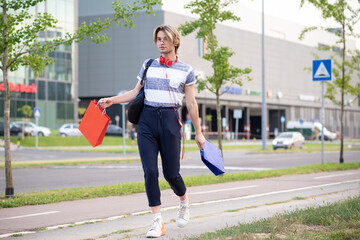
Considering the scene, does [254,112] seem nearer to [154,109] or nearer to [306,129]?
[306,129]

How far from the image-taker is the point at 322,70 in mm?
16953

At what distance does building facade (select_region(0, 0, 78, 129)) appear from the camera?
5550cm

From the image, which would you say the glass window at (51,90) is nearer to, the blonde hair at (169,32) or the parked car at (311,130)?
the parked car at (311,130)

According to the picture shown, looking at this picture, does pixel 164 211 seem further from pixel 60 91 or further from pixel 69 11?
pixel 69 11

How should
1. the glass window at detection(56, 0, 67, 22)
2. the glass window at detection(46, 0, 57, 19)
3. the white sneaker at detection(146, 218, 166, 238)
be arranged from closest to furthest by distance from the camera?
1. the white sneaker at detection(146, 218, 166, 238)
2. the glass window at detection(46, 0, 57, 19)
3. the glass window at detection(56, 0, 67, 22)

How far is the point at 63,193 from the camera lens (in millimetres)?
9820

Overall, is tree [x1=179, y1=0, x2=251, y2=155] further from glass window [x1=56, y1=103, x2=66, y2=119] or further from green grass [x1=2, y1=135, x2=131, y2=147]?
glass window [x1=56, y1=103, x2=66, y2=119]

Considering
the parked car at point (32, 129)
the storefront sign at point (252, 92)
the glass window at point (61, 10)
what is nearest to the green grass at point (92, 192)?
the parked car at point (32, 129)

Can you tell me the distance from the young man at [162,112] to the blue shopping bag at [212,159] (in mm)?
94

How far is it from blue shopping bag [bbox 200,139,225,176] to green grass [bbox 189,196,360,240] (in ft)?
1.98

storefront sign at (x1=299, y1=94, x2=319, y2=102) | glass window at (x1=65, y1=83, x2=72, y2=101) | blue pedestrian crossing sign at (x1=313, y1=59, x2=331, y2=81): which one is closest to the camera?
blue pedestrian crossing sign at (x1=313, y1=59, x2=331, y2=81)

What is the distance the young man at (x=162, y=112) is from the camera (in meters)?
5.39

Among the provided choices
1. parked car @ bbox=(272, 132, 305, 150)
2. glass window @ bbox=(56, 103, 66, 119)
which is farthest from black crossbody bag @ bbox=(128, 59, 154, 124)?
glass window @ bbox=(56, 103, 66, 119)

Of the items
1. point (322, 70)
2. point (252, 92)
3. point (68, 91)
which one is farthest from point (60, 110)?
point (322, 70)
